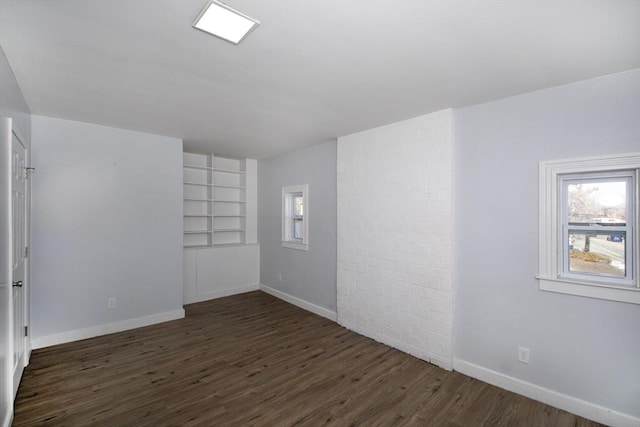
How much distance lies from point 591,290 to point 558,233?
49 cm

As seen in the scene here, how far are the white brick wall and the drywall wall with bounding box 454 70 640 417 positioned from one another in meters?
0.16

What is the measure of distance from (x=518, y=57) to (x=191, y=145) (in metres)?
4.40

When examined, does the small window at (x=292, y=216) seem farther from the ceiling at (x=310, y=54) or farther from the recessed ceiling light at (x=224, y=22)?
the recessed ceiling light at (x=224, y=22)

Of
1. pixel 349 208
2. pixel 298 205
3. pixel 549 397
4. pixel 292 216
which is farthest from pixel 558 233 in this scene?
pixel 292 216

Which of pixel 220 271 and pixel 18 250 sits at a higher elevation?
pixel 18 250

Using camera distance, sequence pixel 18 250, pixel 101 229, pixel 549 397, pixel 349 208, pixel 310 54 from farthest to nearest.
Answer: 1. pixel 349 208
2. pixel 101 229
3. pixel 18 250
4. pixel 549 397
5. pixel 310 54

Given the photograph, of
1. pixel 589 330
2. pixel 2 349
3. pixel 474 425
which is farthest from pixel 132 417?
pixel 589 330

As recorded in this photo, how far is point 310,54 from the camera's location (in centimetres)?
201

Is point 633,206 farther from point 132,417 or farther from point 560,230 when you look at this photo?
point 132,417

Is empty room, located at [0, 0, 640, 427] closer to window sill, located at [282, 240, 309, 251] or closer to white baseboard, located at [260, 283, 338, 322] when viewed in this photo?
white baseboard, located at [260, 283, 338, 322]

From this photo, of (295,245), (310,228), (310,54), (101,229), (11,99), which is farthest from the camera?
(295,245)

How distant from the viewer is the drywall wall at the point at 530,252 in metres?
2.22

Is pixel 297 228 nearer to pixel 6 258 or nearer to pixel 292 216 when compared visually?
pixel 292 216

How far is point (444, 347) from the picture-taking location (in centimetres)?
306
